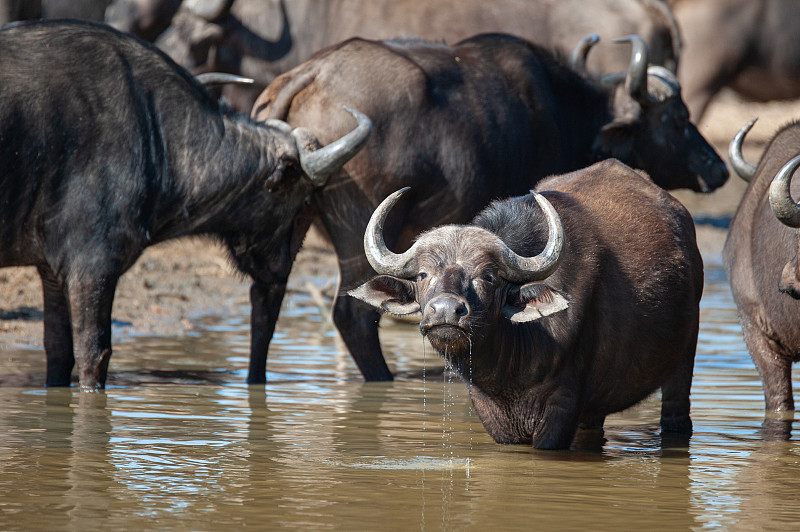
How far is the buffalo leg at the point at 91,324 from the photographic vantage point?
7.71 m

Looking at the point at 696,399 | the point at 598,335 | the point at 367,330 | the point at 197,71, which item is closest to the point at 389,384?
the point at 367,330

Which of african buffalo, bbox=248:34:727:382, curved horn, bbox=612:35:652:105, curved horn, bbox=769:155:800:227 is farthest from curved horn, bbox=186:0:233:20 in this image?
curved horn, bbox=769:155:800:227

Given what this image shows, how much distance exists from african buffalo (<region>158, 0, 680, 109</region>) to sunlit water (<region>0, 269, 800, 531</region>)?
451cm

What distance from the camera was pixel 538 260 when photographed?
19.3 feet

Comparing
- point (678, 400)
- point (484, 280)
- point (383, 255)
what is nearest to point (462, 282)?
point (484, 280)

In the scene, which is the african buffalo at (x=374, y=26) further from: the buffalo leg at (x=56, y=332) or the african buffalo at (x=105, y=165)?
the buffalo leg at (x=56, y=332)

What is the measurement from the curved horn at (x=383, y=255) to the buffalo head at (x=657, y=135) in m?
4.67

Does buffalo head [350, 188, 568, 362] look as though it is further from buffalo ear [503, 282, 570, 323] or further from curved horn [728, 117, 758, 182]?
curved horn [728, 117, 758, 182]

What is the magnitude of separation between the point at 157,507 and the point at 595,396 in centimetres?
235

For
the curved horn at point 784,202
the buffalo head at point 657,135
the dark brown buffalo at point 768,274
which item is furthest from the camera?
the buffalo head at point 657,135

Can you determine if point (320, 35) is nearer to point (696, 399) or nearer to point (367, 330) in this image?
point (367, 330)

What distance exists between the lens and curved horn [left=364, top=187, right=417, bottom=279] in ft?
19.6

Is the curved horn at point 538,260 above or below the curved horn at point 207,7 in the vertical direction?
below

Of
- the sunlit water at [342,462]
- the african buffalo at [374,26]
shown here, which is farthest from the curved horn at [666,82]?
the sunlit water at [342,462]
